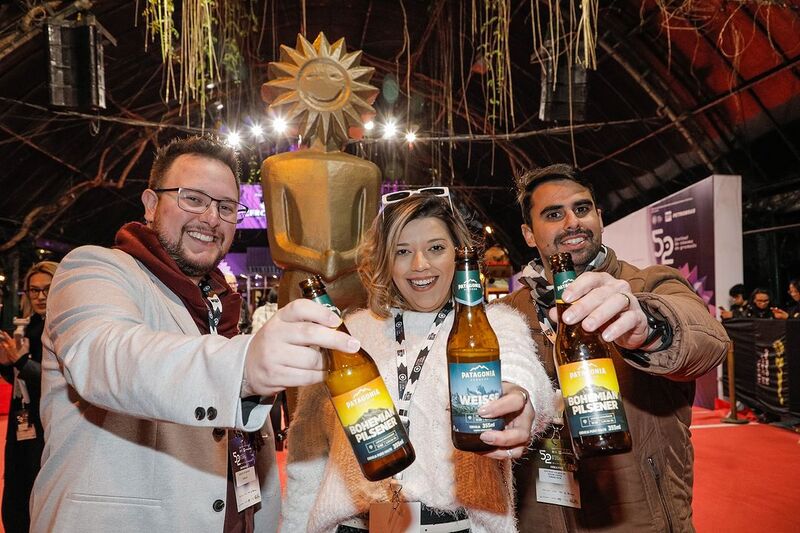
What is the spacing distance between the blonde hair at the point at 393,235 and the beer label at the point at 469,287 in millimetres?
510

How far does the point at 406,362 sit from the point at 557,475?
64cm

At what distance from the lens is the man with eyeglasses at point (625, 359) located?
129 centimetres

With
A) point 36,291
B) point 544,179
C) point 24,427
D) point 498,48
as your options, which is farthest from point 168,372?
point 36,291

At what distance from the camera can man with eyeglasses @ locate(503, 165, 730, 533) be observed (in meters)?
1.29

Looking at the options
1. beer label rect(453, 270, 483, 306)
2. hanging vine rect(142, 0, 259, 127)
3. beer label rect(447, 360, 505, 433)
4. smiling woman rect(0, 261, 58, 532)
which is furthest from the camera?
smiling woman rect(0, 261, 58, 532)

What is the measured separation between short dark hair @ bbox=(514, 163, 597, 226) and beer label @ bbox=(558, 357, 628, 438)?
3.59 ft

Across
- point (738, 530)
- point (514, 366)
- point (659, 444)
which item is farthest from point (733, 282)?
point (514, 366)

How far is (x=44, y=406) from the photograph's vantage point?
143cm

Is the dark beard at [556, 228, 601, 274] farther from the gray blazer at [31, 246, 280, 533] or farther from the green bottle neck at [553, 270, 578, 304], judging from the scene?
the gray blazer at [31, 246, 280, 533]

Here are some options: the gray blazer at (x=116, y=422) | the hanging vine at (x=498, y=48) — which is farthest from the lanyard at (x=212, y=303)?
the hanging vine at (x=498, y=48)

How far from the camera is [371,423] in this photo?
3.49 feet

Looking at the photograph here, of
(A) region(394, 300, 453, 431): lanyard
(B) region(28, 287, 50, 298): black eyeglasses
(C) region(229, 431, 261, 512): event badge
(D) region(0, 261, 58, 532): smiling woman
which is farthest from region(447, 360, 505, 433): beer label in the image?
(B) region(28, 287, 50, 298): black eyeglasses

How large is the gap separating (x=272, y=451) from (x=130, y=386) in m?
1.03

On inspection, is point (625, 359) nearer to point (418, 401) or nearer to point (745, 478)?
point (418, 401)
